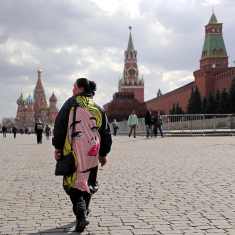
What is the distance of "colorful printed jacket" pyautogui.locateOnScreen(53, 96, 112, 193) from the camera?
16.3ft

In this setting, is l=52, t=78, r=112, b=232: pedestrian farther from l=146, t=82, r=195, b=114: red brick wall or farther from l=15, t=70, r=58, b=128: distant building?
l=15, t=70, r=58, b=128: distant building

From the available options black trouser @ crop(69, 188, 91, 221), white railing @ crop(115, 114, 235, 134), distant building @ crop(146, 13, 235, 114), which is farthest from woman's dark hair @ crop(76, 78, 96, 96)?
distant building @ crop(146, 13, 235, 114)

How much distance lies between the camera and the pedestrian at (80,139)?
4.98 meters

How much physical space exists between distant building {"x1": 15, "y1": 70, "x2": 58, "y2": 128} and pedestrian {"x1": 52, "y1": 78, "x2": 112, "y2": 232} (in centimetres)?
15892

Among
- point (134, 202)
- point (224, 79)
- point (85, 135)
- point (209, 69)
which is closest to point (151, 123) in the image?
point (134, 202)

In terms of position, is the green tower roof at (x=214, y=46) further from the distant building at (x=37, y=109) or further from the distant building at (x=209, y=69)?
the distant building at (x=37, y=109)

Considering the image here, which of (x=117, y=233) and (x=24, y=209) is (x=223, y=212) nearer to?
(x=117, y=233)

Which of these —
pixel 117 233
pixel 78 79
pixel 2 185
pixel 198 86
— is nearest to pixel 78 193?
pixel 117 233

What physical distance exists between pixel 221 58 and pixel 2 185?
96.6m

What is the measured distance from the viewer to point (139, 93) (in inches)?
5802

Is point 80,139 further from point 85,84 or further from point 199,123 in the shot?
point 199,123

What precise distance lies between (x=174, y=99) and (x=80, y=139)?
104171 millimetres

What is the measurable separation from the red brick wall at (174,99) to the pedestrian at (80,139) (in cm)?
9277

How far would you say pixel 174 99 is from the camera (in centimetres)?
10844
